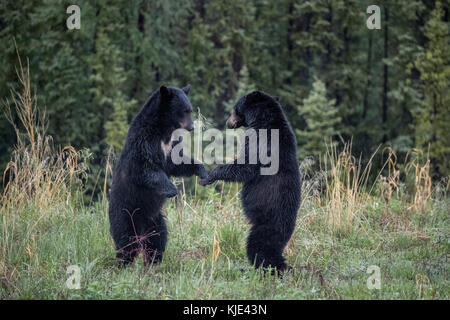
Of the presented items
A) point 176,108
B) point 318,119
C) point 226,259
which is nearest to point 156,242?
point 226,259

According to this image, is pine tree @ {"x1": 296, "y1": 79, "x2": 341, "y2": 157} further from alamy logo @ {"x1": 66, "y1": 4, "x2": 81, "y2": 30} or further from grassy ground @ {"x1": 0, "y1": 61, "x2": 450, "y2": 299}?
grassy ground @ {"x1": 0, "y1": 61, "x2": 450, "y2": 299}

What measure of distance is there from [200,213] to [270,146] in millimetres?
1930

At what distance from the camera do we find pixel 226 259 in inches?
218

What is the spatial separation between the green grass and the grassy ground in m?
0.01

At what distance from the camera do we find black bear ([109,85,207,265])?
195 inches

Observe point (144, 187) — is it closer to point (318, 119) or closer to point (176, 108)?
point (176, 108)

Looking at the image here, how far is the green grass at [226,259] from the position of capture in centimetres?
435

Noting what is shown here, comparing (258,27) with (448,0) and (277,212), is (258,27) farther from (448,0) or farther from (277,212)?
(277,212)

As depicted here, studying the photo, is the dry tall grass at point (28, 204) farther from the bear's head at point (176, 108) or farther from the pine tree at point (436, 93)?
the pine tree at point (436, 93)

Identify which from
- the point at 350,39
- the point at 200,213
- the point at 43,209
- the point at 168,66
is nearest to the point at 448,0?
the point at 350,39

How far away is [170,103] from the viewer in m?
5.20

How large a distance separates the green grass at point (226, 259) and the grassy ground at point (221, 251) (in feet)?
0.04

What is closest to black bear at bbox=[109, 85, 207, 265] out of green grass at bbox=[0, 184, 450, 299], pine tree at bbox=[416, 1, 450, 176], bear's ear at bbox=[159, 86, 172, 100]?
bear's ear at bbox=[159, 86, 172, 100]

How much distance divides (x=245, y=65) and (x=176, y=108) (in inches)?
712
